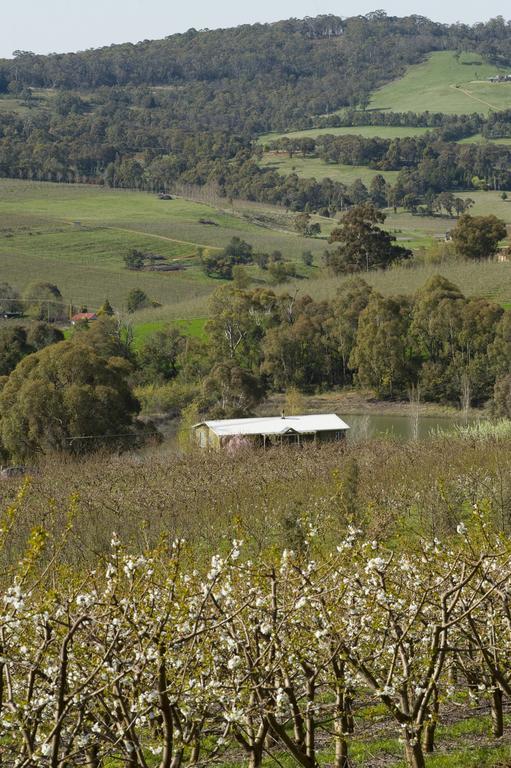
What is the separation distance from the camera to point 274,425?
35688 millimetres

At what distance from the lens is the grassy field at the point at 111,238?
71.9 m

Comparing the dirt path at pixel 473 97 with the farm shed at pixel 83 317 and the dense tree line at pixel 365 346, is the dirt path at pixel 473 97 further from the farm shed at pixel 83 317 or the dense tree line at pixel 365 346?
the dense tree line at pixel 365 346

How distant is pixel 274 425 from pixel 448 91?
151032mm

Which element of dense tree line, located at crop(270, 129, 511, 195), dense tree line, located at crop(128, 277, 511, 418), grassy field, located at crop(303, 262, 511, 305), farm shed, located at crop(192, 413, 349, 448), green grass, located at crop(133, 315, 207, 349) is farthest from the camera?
dense tree line, located at crop(270, 129, 511, 195)

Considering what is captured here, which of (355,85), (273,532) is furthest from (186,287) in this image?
(355,85)

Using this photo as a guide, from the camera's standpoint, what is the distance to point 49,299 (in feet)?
209

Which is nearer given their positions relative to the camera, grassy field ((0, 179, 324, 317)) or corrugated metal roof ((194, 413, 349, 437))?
corrugated metal roof ((194, 413, 349, 437))

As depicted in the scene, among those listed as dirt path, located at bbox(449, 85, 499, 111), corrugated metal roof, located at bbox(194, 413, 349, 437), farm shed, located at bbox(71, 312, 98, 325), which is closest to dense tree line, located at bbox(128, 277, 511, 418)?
farm shed, located at bbox(71, 312, 98, 325)

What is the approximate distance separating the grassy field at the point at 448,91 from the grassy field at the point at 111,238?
216ft

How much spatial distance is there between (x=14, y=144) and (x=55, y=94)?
2342 inches

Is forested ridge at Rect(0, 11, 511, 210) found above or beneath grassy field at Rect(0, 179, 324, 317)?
above

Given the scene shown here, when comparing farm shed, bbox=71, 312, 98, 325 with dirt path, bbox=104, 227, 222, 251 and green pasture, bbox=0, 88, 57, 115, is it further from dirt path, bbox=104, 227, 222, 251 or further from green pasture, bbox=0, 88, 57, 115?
green pasture, bbox=0, 88, 57, 115

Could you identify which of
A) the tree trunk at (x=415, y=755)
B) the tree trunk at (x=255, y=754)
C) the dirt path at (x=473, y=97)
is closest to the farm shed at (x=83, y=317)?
the tree trunk at (x=415, y=755)

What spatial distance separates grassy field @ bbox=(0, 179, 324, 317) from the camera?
71.9m
